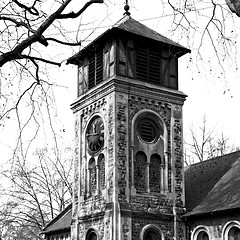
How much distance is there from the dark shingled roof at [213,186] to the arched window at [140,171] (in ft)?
7.90

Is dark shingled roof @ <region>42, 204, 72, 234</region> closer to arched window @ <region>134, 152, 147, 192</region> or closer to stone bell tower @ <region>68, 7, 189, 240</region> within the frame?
stone bell tower @ <region>68, 7, 189, 240</region>

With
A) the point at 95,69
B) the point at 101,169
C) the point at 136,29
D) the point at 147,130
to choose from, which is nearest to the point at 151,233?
the point at 101,169

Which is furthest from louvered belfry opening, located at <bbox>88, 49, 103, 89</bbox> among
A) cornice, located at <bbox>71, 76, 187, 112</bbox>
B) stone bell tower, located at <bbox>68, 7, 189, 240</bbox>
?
cornice, located at <bbox>71, 76, 187, 112</bbox>

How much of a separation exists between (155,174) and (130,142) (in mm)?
1946

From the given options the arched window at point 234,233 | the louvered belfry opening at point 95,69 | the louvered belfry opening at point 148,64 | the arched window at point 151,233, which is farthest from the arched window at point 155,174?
the louvered belfry opening at point 95,69

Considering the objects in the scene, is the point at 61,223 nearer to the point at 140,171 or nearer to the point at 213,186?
the point at 140,171

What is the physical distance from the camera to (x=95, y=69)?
84.2ft

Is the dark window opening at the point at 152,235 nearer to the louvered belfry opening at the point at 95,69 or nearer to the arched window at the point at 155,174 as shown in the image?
the arched window at the point at 155,174

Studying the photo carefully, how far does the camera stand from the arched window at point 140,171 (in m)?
23.2

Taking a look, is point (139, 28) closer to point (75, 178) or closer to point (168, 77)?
point (168, 77)

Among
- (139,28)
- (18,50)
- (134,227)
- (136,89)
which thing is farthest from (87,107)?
(18,50)

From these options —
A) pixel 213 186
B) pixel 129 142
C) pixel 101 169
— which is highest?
pixel 129 142

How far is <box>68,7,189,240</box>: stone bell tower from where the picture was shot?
22.7m

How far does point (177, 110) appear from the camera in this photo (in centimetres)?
2522
